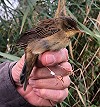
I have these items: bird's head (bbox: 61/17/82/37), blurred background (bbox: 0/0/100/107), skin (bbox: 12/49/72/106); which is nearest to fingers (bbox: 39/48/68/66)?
skin (bbox: 12/49/72/106)

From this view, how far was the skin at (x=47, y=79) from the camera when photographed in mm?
1687

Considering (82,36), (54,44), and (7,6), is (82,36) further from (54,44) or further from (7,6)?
(54,44)

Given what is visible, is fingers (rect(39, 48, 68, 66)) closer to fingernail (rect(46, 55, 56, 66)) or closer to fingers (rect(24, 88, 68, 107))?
fingernail (rect(46, 55, 56, 66))

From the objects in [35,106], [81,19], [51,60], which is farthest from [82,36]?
[51,60]

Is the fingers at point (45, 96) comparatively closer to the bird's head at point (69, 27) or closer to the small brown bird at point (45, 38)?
the small brown bird at point (45, 38)

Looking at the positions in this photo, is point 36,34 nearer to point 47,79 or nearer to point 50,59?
point 50,59

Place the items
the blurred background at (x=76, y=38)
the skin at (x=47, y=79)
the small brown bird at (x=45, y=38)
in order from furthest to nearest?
the blurred background at (x=76, y=38) < the skin at (x=47, y=79) < the small brown bird at (x=45, y=38)

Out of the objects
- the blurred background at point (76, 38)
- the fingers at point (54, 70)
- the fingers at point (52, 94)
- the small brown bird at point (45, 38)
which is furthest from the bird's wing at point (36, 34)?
the blurred background at point (76, 38)

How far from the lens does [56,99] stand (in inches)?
73.2

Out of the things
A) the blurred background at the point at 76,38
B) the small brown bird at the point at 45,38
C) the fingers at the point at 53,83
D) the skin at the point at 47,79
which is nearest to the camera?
the small brown bird at the point at 45,38

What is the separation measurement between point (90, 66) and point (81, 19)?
1.27 ft

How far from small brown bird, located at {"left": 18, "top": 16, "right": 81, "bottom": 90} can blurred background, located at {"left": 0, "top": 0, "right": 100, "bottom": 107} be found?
3.65 ft

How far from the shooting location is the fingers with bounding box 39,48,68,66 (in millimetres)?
Result: 1635

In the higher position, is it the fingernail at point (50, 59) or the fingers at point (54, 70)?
the fingernail at point (50, 59)
